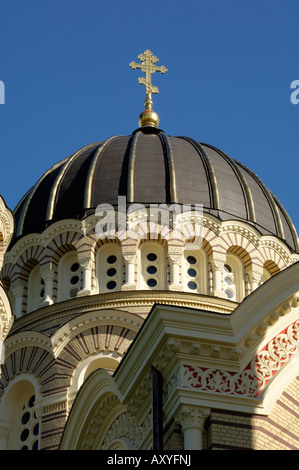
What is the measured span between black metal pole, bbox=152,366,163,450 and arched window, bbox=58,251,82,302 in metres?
11.0

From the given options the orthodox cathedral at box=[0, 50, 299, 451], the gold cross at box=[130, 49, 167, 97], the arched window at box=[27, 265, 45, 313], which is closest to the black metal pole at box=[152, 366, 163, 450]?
the orthodox cathedral at box=[0, 50, 299, 451]

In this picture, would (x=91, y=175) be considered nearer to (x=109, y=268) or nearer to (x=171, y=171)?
(x=171, y=171)

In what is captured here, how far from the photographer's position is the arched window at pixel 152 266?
1037 inches

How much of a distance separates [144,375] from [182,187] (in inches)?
473

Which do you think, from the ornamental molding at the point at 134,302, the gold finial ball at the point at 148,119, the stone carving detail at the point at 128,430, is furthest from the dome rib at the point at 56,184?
the stone carving detail at the point at 128,430

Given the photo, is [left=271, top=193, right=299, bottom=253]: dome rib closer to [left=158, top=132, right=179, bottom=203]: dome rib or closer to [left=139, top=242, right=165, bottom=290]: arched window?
[left=158, top=132, right=179, bottom=203]: dome rib

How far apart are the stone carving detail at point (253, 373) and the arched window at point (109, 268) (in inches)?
413

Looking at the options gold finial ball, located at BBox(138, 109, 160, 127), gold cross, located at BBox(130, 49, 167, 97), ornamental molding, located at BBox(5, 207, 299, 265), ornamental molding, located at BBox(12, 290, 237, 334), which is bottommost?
ornamental molding, located at BBox(12, 290, 237, 334)

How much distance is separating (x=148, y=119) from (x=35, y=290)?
6.84 metres

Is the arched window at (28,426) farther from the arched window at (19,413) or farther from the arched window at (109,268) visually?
the arched window at (109,268)

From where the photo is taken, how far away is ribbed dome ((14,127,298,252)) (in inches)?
1081

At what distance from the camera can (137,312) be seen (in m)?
25.6

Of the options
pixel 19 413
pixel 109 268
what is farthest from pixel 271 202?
pixel 19 413
